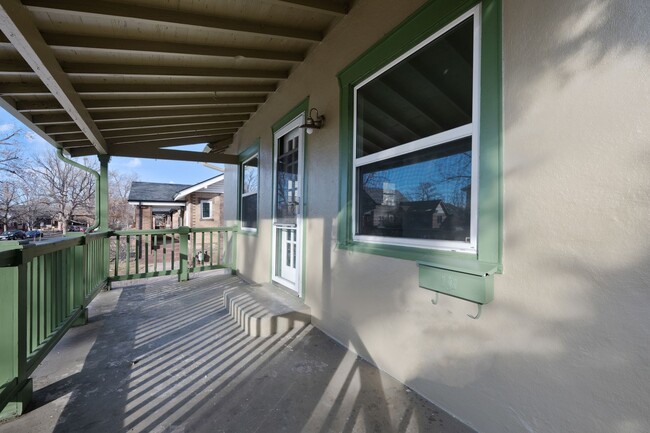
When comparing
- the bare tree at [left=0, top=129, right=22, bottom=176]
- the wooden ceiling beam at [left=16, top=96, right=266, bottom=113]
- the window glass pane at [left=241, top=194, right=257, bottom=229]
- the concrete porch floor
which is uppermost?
the bare tree at [left=0, top=129, right=22, bottom=176]

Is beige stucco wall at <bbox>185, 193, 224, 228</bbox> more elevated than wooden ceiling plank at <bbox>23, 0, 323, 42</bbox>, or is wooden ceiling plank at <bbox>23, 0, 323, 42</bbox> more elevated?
wooden ceiling plank at <bbox>23, 0, 323, 42</bbox>

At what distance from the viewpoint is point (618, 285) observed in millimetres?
1076

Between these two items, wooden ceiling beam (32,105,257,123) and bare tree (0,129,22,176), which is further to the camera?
bare tree (0,129,22,176)

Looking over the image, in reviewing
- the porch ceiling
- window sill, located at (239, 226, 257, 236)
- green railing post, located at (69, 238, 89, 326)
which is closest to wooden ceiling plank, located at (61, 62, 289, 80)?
the porch ceiling

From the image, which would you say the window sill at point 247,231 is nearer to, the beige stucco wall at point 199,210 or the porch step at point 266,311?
the porch step at point 266,311

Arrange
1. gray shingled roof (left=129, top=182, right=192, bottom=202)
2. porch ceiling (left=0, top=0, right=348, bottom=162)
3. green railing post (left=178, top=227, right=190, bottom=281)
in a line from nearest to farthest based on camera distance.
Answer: porch ceiling (left=0, top=0, right=348, bottom=162)
green railing post (left=178, top=227, right=190, bottom=281)
gray shingled roof (left=129, top=182, right=192, bottom=202)

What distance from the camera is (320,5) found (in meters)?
2.47

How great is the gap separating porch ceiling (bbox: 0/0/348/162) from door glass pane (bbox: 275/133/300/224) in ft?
2.83

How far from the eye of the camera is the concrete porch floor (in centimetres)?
161

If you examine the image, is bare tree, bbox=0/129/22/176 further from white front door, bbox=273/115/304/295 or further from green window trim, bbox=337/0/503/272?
green window trim, bbox=337/0/503/272

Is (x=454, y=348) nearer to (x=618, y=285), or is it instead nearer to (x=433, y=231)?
(x=433, y=231)

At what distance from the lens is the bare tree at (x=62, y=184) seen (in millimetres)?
15977

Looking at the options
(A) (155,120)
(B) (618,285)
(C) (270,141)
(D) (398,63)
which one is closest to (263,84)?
(C) (270,141)

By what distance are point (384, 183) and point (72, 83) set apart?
3427 millimetres
